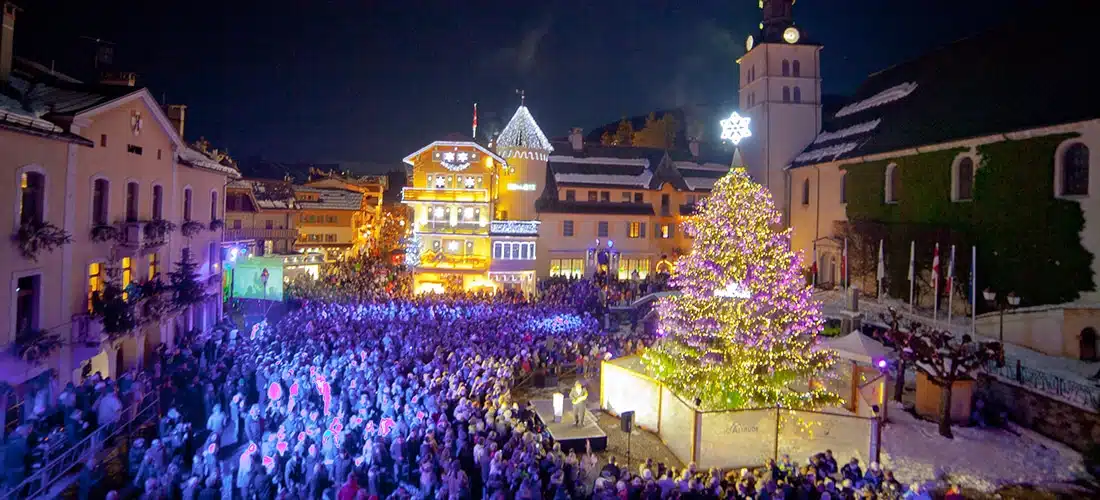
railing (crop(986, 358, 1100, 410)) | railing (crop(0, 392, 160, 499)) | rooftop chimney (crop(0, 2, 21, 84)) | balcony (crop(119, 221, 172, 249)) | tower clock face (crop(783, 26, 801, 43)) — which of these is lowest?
railing (crop(0, 392, 160, 499))

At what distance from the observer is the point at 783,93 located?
40.9m

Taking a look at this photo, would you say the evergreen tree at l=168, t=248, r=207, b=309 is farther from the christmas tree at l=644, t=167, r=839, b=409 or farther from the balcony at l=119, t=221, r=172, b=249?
the christmas tree at l=644, t=167, r=839, b=409

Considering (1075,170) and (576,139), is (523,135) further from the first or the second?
(1075,170)

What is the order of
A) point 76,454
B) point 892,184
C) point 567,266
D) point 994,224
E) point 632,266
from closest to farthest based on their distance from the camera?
point 76,454 → point 994,224 → point 892,184 → point 567,266 → point 632,266

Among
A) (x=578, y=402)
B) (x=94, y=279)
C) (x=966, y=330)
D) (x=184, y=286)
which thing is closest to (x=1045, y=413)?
(x=966, y=330)

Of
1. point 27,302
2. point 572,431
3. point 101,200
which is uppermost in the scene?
point 101,200

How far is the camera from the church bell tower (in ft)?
133

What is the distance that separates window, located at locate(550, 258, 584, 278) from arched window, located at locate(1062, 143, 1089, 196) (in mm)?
27342

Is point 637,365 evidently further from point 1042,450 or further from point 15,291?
point 15,291

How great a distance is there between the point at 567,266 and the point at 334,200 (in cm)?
2620

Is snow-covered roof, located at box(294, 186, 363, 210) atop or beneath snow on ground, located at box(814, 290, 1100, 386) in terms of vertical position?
atop

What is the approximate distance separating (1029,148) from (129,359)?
Result: 3264 centimetres

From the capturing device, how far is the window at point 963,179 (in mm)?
26359

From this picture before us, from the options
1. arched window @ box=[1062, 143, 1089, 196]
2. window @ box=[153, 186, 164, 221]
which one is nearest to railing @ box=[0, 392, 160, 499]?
window @ box=[153, 186, 164, 221]
